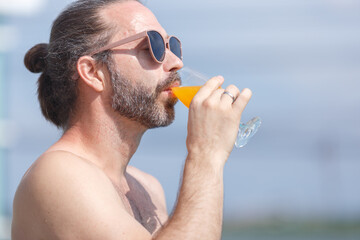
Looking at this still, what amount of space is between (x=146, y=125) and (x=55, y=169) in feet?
2.35

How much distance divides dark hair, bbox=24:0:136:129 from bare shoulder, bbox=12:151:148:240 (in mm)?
670

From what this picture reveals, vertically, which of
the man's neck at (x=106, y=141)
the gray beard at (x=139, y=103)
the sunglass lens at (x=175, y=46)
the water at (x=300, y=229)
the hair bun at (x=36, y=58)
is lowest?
the man's neck at (x=106, y=141)

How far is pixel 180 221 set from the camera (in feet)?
7.76

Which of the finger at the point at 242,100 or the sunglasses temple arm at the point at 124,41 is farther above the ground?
the sunglasses temple arm at the point at 124,41

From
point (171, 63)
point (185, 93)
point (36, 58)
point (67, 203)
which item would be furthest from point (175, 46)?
point (67, 203)

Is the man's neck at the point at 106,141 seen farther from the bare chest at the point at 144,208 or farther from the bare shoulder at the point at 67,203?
the bare shoulder at the point at 67,203

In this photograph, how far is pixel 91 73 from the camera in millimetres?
3109

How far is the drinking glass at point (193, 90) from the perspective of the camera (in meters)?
2.96

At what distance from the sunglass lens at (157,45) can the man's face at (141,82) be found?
0.12 feet

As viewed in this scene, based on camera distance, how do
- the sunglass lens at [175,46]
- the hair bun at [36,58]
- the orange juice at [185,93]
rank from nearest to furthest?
1. the orange juice at [185,93]
2. the sunglass lens at [175,46]
3. the hair bun at [36,58]

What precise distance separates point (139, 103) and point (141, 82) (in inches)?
5.1

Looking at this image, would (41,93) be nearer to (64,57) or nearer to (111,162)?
(64,57)

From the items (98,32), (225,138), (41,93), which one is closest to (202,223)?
(225,138)

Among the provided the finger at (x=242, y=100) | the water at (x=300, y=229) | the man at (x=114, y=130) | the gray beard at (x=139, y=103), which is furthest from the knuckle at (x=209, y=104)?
the water at (x=300, y=229)
